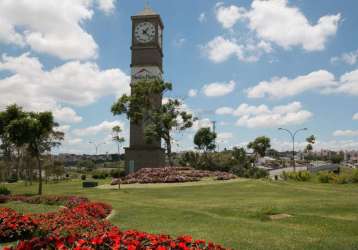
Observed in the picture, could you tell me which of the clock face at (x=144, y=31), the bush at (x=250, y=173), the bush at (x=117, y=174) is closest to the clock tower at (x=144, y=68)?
the clock face at (x=144, y=31)

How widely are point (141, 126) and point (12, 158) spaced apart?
88.4 ft

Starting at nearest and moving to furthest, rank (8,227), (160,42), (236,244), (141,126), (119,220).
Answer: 1. (236,244)
2. (8,227)
3. (119,220)
4. (141,126)
5. (160,42)

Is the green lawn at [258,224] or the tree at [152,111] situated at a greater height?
the tree at [152,111]

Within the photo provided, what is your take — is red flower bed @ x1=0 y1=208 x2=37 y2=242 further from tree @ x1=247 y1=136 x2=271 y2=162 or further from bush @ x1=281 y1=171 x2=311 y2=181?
tree @ x1=247 y1=136 x2=271 y2=162

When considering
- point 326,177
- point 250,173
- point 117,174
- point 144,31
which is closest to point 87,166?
point 117,174

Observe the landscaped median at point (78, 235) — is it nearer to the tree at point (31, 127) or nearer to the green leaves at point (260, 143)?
the tree at point (31, 127)

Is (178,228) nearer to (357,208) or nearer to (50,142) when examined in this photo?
(357,208)

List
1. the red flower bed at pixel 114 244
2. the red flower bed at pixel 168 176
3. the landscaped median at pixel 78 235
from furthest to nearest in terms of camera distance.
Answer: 1. the red flower bed at pixel 168 176
2. the landscaped median at pixel 78 235
3. the red flower bed at pixel 114 244

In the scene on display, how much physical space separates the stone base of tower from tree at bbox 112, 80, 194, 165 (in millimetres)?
2893

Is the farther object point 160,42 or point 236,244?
point 160,42

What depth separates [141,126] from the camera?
5197 centimetres

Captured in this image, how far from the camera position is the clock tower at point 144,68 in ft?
167

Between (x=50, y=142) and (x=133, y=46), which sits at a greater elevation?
(x=133, y=46)

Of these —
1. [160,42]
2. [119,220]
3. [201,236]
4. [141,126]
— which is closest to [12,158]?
[141,126]
